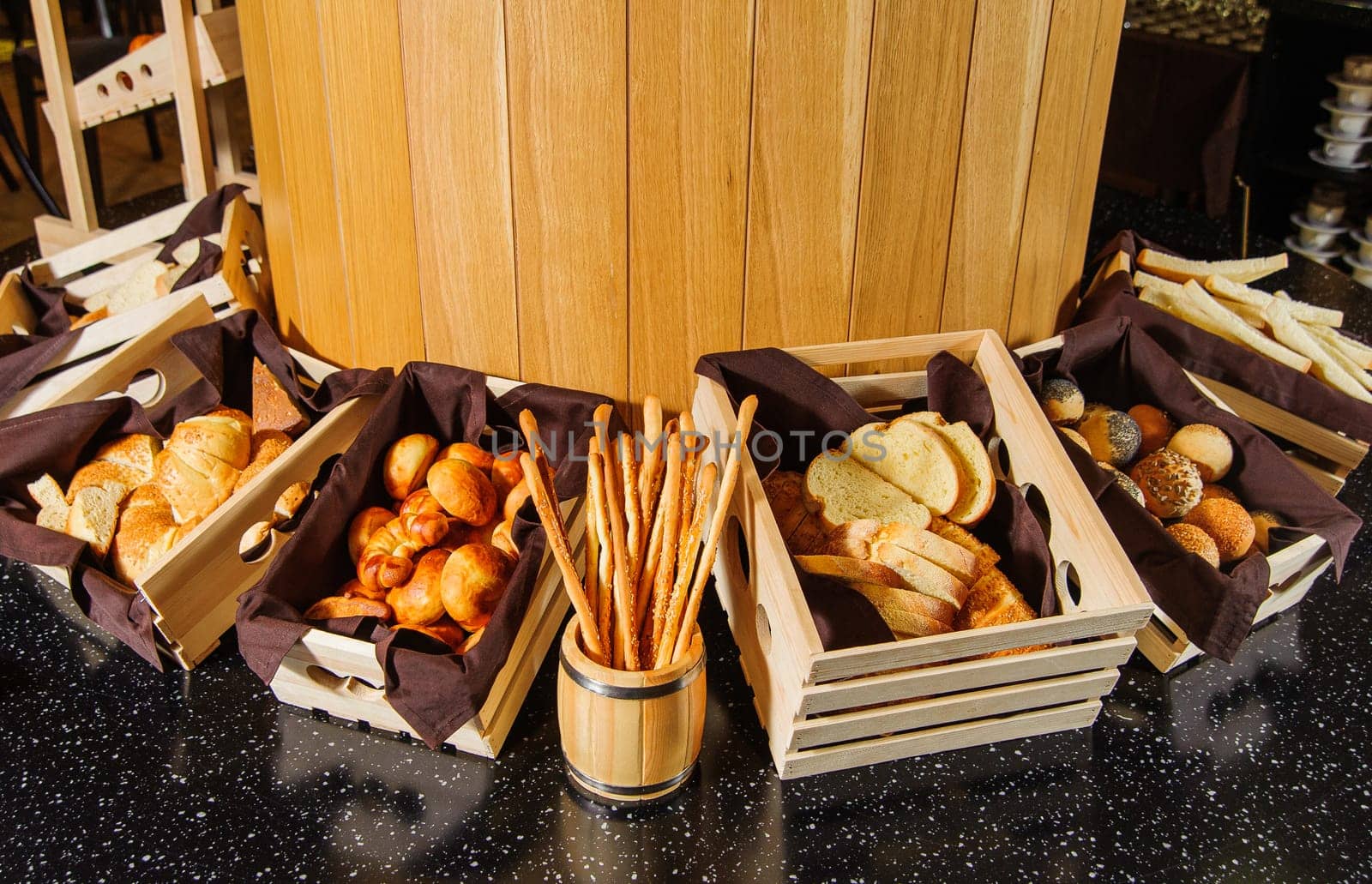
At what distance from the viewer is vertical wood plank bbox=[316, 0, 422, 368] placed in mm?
1280

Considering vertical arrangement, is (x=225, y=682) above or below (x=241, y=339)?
below

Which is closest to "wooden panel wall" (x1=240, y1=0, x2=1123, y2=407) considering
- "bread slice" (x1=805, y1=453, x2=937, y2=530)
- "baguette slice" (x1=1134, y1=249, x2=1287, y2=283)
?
"bread slice" (x1=805, y1=453, x2=937, y2=530)

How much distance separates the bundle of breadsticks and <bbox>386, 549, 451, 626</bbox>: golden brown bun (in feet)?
0.53

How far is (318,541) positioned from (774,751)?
55 centimetres

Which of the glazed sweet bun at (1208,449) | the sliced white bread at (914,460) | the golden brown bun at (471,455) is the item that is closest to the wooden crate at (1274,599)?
the glazed sweet bun at (1208,449)

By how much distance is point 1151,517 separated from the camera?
124 cm

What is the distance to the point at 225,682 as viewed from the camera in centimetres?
125

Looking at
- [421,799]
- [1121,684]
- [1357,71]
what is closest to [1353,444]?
[1121,684]

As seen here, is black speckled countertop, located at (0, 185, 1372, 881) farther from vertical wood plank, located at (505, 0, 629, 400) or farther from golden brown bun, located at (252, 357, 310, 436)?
vertical wood plank, located at (505, 0, 629, 400)

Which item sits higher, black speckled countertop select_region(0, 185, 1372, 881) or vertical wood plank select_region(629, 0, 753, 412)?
vertical wood plank select_region(629, 0, 753, 412)

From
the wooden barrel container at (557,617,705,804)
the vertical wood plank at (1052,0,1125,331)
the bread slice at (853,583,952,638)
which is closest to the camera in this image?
the wooden barrel container at (557,617,705,804)

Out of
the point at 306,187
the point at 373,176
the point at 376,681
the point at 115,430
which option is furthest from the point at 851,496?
the point at 115,430

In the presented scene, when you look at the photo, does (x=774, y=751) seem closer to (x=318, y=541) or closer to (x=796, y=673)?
(x=796, y=673)

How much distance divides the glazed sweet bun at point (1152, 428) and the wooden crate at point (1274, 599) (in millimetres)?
219
